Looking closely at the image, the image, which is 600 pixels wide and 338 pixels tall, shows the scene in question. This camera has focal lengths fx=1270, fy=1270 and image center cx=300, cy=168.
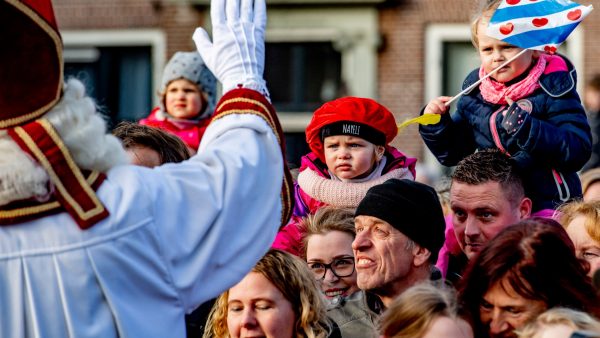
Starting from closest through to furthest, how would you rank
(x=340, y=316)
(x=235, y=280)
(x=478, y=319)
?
(x=235, y=280) → (x=478, y=319) → (x=340, y=316)

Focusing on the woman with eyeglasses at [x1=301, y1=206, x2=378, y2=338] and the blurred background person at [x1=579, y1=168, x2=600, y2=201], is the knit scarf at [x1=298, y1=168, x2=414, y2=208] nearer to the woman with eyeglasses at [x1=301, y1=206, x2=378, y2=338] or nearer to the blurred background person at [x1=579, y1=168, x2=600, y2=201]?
the woman with eyeglasses at [x1=301, y1=206, x2=378, y2=338]

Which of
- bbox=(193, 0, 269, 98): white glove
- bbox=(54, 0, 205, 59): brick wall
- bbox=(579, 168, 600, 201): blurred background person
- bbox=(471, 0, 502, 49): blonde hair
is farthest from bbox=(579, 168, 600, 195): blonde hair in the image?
bbox=(54, 0, 205, 59): brick wall

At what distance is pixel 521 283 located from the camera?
3.60 metres

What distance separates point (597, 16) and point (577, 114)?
427 inches

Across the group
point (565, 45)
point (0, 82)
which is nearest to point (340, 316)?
point (0, 82)

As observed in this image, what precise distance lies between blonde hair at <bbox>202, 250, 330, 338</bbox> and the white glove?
42.9 inches

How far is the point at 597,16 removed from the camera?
602 inches

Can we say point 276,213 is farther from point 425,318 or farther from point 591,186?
point 591,186

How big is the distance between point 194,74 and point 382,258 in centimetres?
309

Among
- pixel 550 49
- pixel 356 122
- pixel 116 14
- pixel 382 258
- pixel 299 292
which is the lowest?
pixel 299 292

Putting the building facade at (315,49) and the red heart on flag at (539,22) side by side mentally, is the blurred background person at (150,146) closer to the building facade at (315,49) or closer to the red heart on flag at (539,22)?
the red heart on flag at (539,22)

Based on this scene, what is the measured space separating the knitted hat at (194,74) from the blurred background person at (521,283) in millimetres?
3554

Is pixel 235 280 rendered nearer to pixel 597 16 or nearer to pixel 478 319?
pixel 478 319

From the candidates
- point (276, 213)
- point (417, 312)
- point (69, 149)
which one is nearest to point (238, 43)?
point (276, 213)
